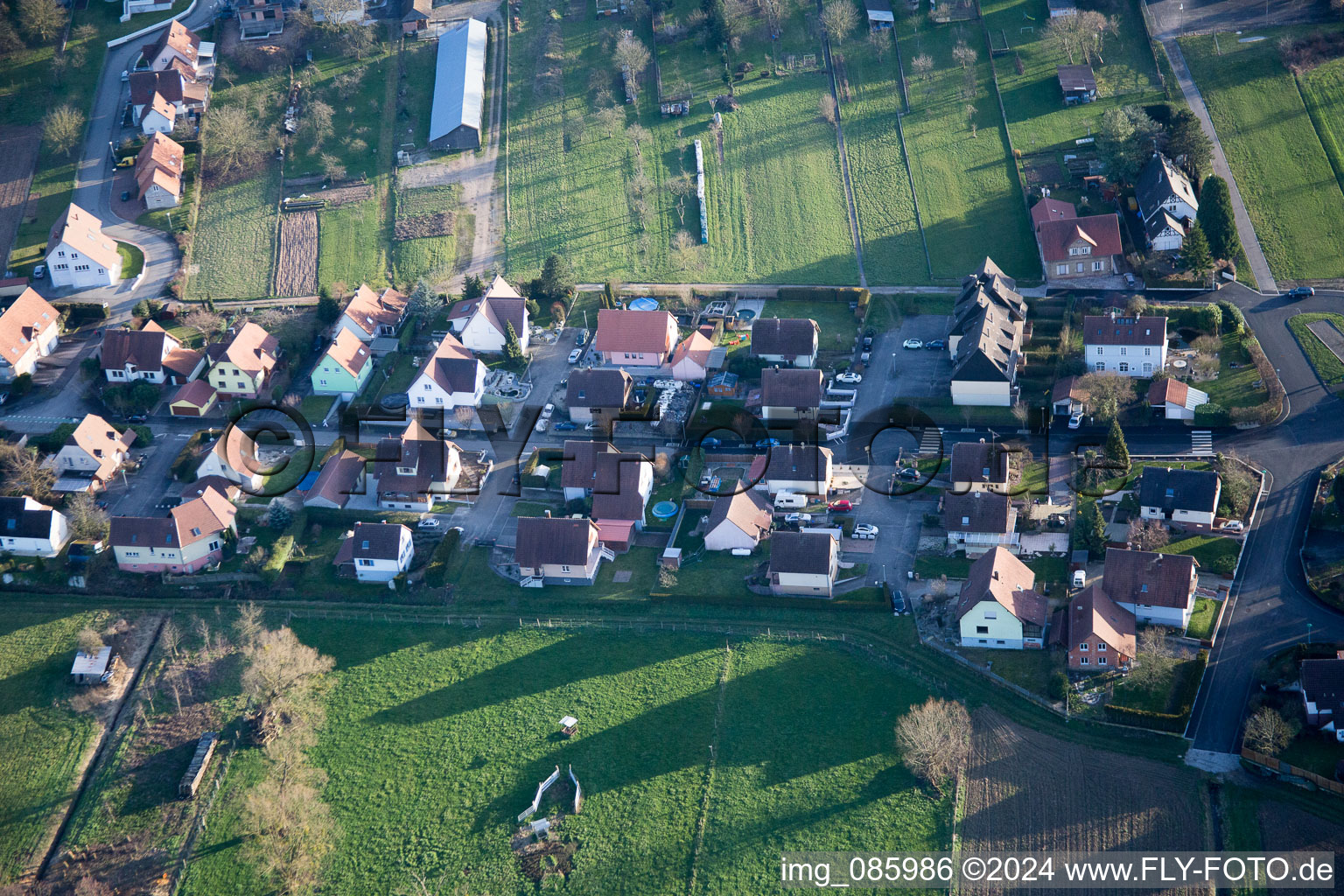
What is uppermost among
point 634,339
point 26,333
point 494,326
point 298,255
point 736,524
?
point 298,255

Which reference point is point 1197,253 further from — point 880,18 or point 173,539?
point 173,539

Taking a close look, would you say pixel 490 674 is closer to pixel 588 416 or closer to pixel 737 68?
pixel 588 416

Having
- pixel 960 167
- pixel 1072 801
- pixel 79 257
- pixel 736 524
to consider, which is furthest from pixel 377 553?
pixel 960 167

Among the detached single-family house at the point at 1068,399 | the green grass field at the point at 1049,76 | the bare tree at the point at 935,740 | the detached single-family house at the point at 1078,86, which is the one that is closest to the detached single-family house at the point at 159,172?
the green grass field at the point at 1049,76

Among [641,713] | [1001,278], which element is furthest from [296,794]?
[1001,278]

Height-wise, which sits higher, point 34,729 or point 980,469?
point 980,469

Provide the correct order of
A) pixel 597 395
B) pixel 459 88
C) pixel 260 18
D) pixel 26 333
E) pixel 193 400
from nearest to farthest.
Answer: pixel 597 395 → pixel 193 400 → pixel 26 333 → pixel 459 88 → pixel 260 18

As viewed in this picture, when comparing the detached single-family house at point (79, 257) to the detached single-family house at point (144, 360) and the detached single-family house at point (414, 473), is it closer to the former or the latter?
the detached single-family house at point (144, 360)

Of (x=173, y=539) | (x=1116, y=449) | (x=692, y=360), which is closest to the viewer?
(x=1116, y=449)

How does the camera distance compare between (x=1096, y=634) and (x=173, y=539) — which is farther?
(x=173, y=539)
